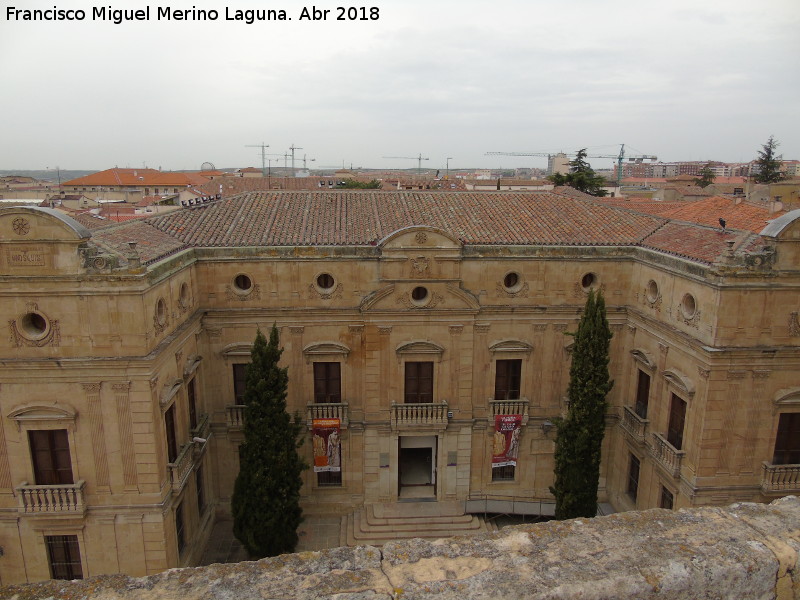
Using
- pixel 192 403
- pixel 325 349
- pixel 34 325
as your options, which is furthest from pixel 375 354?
pixel 34 325

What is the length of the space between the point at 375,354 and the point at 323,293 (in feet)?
10.6

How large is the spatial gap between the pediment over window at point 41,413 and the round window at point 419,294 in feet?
40.7

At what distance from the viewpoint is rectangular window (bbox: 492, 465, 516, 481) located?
2533cm

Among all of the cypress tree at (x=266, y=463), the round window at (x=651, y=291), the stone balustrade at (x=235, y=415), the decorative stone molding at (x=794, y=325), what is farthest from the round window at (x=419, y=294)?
the decorative stone molding at (x=794, y=325)

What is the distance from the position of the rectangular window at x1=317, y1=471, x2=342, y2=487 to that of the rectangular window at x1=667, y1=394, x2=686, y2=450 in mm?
13154

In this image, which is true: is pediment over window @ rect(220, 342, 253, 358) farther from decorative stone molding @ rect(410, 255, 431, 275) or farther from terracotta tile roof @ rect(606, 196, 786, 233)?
terracotta tile roof @ rect(606, 196, 786, 233)

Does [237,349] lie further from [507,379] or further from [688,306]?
[688,306]

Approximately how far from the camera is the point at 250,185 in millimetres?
65688

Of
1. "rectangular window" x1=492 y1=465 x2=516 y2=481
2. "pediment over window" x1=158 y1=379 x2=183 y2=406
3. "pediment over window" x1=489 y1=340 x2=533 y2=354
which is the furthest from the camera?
"rectangular window" x1=492 y1=465 x2=516 y2=481

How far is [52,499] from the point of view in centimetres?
1833

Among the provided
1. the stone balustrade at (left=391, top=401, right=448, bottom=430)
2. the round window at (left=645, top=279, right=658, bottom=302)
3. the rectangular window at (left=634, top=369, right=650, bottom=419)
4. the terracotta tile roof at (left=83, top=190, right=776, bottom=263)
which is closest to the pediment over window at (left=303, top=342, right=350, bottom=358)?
the stone balustrade at (left=391, top=401, right=448, bottom=430)

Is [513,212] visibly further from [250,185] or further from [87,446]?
[250,185]

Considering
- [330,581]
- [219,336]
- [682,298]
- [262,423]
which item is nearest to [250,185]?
[219,336]

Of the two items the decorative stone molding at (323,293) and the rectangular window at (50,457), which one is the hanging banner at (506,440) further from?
the rectangular window at (50,457)
